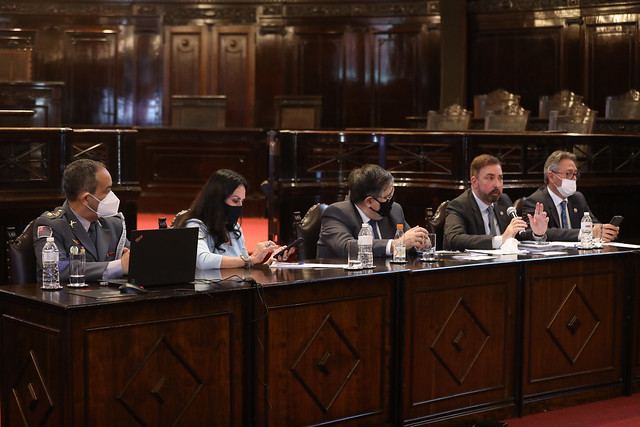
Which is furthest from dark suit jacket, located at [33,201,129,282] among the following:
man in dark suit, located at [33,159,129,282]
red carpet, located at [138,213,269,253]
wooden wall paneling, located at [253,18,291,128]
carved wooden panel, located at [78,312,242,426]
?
wooden wall paneling, located at [253,18,291,128]

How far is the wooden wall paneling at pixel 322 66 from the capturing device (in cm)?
1423

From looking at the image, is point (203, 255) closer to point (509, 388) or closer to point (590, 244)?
point (509, 388)

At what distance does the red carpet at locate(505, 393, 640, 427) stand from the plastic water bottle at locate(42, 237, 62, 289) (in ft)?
7.60

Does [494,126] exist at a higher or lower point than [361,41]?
lower

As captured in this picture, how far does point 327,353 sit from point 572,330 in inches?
62.9

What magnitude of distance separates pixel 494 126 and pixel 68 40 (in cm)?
673

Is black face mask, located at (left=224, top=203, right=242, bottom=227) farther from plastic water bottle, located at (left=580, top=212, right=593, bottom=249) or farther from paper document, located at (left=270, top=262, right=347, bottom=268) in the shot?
plastic water bottle, located at (left=580, top=212, right=593, bottom=249)

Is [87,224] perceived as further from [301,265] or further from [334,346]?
[334,346]

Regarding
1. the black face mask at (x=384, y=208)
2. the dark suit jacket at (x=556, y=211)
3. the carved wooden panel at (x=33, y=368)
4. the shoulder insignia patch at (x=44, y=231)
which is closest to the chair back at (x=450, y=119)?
the dark suit jacket at (x=556, y=211)

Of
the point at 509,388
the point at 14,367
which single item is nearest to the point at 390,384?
the point at 509,388

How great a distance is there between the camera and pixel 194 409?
11.9 ft

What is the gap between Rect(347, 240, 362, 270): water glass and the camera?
431 cm

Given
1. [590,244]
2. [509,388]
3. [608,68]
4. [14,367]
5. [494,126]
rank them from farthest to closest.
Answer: [608,68] < [494,126] < [590,244] < [509,388] < [14,367]

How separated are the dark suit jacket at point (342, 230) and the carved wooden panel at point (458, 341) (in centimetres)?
47
